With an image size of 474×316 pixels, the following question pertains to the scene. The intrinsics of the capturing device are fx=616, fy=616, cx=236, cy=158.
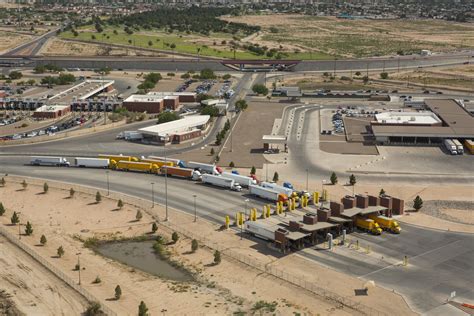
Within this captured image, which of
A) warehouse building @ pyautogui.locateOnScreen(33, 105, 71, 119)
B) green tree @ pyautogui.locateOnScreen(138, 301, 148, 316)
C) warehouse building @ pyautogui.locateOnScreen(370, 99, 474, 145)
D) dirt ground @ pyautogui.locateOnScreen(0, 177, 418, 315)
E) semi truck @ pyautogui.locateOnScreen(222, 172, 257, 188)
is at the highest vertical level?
warehouse building @ pyautogui.locateOnScreen(370, 99, 474, 145)

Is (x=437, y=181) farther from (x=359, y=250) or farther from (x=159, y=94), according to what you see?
(x=159, y=94)

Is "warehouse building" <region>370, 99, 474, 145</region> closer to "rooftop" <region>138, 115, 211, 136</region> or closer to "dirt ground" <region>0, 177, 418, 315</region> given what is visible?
"rooftop" <region>138, 115, 211, 136</region>

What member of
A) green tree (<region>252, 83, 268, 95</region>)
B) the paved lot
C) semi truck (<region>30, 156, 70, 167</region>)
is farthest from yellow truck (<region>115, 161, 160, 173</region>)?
green tree (<region>252, 83, 268, 95</region>)

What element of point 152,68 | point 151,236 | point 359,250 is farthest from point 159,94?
point 359,250

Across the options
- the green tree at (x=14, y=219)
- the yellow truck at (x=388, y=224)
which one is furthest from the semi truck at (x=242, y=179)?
the green tree at (x=14, y=219)

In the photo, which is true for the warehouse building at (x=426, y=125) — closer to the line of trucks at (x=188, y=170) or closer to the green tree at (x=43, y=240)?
the line of trucks at (x=188, y=170)

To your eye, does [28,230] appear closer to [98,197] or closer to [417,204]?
[98,197]
